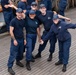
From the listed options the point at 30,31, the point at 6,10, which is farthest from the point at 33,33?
the point at 6,10

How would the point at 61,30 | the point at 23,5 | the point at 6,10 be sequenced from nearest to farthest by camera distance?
the point at 61,30 → the point at 23,5 → the point at 6,10

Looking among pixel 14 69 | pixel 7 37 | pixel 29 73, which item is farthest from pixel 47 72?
pixel 7 37

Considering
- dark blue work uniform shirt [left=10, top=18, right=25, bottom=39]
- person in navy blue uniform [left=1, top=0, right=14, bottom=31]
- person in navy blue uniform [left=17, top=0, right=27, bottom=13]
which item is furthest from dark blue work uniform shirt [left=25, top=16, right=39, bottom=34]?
person in navy blue uniform [left=1, top=0, right=14, bottom=31]

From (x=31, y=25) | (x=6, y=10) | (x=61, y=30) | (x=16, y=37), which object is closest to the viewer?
(x=61, y=30)

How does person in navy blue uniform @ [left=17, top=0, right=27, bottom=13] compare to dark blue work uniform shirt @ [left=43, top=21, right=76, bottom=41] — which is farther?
person in navy blue uniform @ [left=17, top=0, right=27, bottom=13]

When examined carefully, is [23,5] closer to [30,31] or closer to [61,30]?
[30,31]

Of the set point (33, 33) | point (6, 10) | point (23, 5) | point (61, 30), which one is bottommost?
point (6, 10)

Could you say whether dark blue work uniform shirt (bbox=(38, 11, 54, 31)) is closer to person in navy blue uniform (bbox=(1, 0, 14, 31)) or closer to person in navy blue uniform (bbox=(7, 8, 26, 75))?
person in navy blue uniform (bbox=(7, 8, 26, 75))

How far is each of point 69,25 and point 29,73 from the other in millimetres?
1639

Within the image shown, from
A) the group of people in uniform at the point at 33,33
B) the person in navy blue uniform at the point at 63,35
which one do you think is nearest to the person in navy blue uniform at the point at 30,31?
the group of people in uniform at the point at 33,33

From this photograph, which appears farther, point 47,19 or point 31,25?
point 47,19

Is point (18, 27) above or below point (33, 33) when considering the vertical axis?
above

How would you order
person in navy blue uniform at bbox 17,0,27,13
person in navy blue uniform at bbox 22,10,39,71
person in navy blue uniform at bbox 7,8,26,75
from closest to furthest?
person in navy blue uniform at bbox 7,8,26,75 < person in navy blue uniform at bbox 22,10,39,71 < person in navy blue uniform at bbox 17,0,27,13

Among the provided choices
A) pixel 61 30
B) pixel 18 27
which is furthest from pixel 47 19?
pixel 18 27
